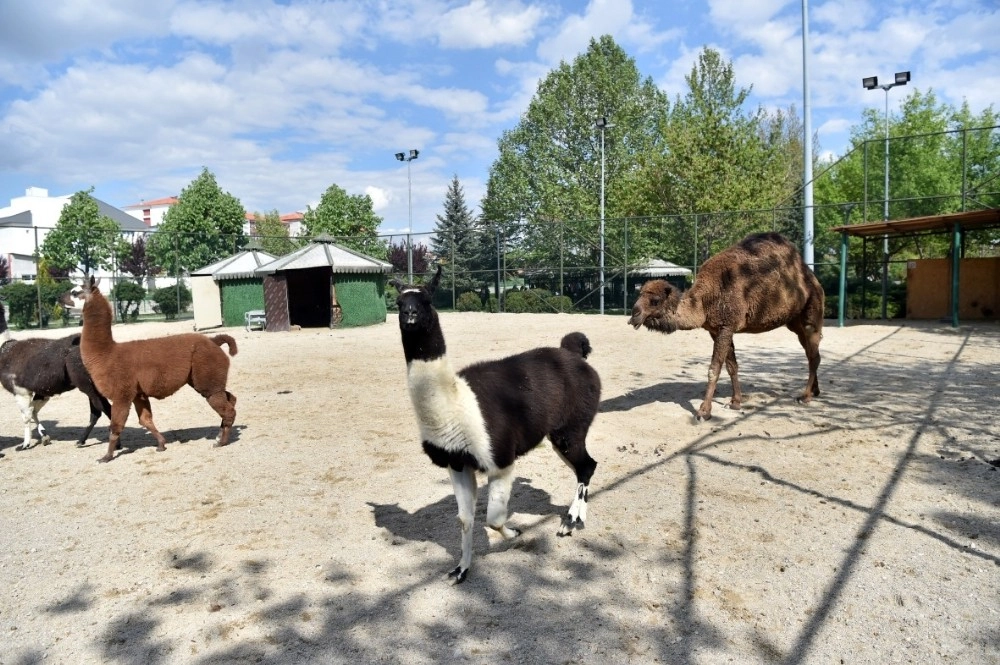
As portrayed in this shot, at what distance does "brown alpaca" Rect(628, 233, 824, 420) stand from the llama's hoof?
14.6 ft

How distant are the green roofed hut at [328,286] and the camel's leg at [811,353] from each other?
1635 centimetres

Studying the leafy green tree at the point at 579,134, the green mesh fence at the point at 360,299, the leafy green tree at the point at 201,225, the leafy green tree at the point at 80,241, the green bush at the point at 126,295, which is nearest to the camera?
the green mesh fence at the point at 360,299

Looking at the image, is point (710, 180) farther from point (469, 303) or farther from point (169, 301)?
point (169, 301)

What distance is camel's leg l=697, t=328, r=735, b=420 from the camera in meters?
7.51

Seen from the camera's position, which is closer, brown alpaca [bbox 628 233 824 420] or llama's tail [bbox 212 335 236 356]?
llama's tail [bbox 212 335 236 356]

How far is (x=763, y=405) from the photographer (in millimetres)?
8219

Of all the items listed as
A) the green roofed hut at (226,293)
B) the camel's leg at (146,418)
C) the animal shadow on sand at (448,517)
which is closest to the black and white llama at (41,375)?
the camel's leg at (146,418)

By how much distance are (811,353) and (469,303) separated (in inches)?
906

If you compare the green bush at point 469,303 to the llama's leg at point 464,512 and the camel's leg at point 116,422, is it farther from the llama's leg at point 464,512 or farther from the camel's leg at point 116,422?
the llama's leg at point 464,512

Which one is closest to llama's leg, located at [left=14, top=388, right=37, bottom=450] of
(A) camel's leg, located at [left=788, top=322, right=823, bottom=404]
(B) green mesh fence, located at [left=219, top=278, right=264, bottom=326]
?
(A) camel's leg, located at [left=788, top=322, right=823, bottom=404]

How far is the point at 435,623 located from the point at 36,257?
2713 cm

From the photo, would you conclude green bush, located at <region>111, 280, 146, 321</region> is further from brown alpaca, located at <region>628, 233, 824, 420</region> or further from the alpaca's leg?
brown alpaca, located at <region>628, 233, 824, 420</region>

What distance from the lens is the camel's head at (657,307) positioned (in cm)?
771

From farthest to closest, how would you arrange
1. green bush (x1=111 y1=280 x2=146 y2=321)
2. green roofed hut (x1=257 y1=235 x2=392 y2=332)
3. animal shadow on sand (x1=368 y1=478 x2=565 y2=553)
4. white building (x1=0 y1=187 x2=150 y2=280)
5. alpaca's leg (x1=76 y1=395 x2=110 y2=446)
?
white building (x1=0 y1=187 x2=150 y2=280), green bush (x1=111 y1=280 x2=146 y2=321), green roofed hut (x1=257 y1=235 x2=392 y2=332), alpaca's leg (x1=76 y1=395 x2=110 y2=446), animal shadow on sand (x1=368 y1=478 x2=565 y2=553)
